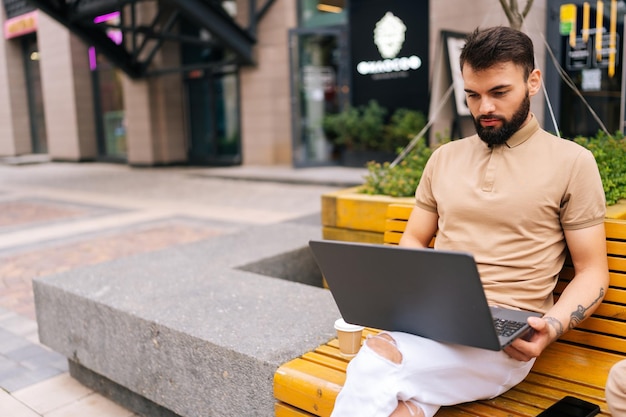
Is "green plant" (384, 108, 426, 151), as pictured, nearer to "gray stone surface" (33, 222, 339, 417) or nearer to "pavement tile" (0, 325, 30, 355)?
"gray stone surface" (33, 222, 339, 417)

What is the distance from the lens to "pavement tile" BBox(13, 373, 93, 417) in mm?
3094

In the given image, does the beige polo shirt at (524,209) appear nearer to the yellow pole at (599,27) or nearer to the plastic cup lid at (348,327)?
the plastic cup lid at (348,327)

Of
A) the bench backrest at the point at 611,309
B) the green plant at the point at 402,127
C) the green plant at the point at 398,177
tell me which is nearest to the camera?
the bench backrest at the point at 611,309

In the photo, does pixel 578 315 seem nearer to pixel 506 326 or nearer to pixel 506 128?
pixel 506 326

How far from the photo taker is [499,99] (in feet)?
6.13

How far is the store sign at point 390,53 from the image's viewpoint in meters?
10.9

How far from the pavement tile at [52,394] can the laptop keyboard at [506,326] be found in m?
2.46

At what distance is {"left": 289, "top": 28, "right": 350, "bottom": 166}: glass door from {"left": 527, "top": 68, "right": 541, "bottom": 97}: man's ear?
33.7ft

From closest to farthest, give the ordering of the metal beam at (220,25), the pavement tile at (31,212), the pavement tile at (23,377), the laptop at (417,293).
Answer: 1. the laptop at (417,293)
2. the pavement tile at (23,377)
3. the pavement tile at (31,212)
4. the metal beam at (220,25)

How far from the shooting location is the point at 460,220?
1.97 meters

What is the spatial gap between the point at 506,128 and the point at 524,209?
269 mm

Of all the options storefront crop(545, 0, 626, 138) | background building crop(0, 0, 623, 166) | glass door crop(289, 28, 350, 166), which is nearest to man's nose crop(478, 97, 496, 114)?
background building crop(0, 0, 623, 166)

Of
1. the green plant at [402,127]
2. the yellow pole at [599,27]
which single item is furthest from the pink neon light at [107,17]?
the yellow pole at [599,27]

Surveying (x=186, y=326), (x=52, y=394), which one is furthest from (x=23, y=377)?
(x=186, y=326)
